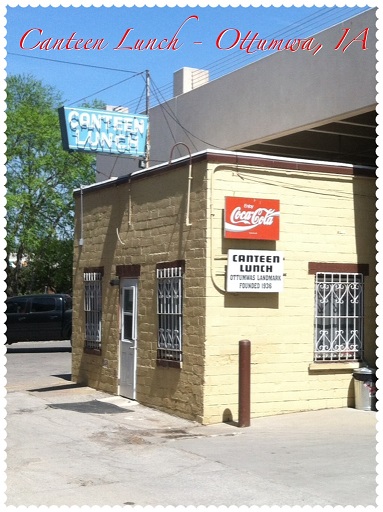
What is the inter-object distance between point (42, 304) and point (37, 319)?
516 millimetres

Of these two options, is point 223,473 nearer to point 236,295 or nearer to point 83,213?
point 236,295

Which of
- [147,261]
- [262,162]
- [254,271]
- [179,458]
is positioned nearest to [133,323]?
[147,261]

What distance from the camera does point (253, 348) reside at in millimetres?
12992

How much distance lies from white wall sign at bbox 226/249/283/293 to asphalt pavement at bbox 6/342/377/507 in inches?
83.1

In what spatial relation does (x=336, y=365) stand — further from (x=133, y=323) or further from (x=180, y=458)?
(x=180, y=458)

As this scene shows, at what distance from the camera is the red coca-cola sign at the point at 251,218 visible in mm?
12695

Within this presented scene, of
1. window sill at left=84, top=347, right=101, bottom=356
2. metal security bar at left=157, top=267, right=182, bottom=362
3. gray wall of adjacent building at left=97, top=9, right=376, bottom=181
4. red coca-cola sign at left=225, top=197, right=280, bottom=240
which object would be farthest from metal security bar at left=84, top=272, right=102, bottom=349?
red coca-cola sign at left=225, top=197, right=280, bottom=240

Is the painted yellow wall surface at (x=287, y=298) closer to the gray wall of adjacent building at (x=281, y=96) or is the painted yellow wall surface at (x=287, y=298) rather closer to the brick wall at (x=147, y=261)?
the brick wall at (x=147, y=261)

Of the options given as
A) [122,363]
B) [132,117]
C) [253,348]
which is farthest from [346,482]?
[132,117]

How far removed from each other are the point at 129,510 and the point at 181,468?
2.00 m

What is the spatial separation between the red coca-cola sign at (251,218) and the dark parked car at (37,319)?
49.0ft

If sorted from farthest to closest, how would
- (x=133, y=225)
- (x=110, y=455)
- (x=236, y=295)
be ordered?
(x=133, y=225) < (x=236, y=295) < (x=110, y=455)

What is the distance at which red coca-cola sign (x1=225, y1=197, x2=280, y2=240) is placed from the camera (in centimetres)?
1270

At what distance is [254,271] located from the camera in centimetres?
1292
